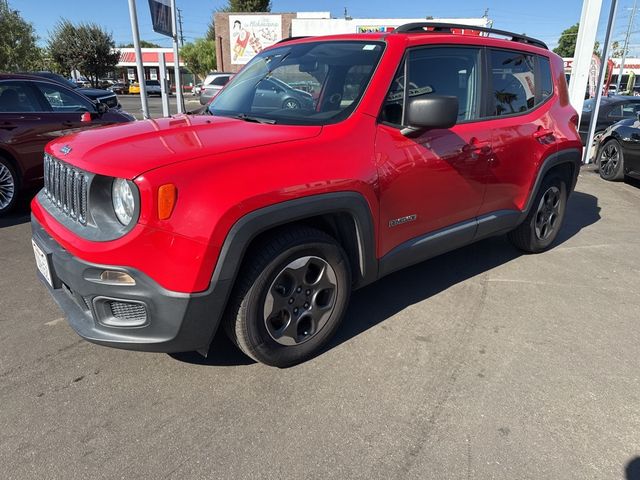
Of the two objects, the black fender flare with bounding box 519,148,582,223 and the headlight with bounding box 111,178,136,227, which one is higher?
the headlight with bounding box 111,178,136,227

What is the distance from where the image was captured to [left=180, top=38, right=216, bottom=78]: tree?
55.2m

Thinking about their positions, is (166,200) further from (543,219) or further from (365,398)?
(543,219)

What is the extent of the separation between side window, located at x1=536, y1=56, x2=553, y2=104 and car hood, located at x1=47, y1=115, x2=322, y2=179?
2.63m

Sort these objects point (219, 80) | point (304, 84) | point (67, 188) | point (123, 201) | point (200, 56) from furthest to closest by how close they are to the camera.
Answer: point (200, 56)
point (219, 80)
point (304, 84)
point (67, 188)
point (123, 201)

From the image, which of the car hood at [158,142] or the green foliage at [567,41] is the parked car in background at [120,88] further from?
the green foliage at [567,41]

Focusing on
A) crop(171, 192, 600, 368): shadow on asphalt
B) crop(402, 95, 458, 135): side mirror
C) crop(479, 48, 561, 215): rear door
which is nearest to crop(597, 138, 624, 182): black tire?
crop(171, 192, 600, 368): shadow on asphalt

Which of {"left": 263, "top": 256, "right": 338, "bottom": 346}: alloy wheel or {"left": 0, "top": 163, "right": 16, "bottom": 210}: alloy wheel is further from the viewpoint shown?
{"left": 0, "top": 163, "right": 16, "bottom": 210}: alloy wheel

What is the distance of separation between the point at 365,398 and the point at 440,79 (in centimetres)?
214

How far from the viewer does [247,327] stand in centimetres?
240

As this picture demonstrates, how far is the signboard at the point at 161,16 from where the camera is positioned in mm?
8777

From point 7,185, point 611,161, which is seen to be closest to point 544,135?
point 611,161

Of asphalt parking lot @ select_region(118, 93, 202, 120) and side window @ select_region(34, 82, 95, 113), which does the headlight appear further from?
asphalt parking lot @ select_region(118, 93, 202, 120)

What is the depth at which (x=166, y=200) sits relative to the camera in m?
2.02

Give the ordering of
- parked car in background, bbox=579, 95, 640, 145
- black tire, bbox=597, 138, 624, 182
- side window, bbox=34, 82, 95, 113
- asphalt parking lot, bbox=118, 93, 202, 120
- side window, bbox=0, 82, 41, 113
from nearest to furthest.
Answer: side window, bbox=0, 82, 41, 113
side window, bbox=34, 82, 95, 113
black tire, bbox=597, 138, 624, 182
parked car in background, bbox=579, 95, 640, 145
asphalt parking lot, bbox=118, 93, 202, 120
